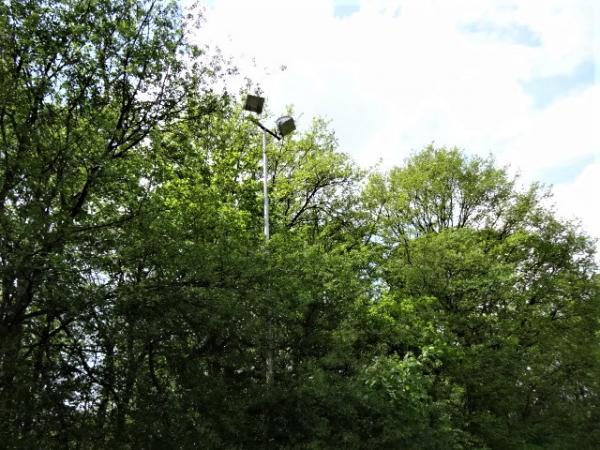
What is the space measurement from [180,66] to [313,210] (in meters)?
11.5

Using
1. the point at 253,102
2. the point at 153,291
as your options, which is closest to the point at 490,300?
the point at 253,102

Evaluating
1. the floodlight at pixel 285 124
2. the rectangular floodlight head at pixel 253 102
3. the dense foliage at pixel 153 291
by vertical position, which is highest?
the floodlight at pixel 285 124

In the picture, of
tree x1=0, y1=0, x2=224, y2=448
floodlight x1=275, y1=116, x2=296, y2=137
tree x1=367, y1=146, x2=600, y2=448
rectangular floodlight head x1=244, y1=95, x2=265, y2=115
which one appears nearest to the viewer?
tree x1=0, y1=0, x2=224, y2=448

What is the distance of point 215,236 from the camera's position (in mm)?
11484

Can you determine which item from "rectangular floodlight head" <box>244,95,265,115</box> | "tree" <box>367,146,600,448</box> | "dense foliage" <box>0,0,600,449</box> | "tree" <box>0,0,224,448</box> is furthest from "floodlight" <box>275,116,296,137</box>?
"tree" <box>367,146,600,448</box>

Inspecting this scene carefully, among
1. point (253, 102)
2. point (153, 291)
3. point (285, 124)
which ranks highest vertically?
point (285, 124)

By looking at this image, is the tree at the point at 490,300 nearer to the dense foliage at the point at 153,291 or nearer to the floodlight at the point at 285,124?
the dense foliage at the point at 153,291

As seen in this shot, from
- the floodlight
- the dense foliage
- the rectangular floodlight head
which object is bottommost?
the dense foliage

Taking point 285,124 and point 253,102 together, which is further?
point 285,124

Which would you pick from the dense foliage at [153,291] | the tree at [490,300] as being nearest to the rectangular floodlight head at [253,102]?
the dense foliage at [153,291]

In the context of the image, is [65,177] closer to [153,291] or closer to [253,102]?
[153,291]

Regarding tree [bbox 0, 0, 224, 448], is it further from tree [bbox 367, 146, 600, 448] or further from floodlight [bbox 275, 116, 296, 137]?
tree [bbox 367, 146, 600, 448]

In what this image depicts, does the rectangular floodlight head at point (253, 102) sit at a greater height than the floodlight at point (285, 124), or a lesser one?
lesser

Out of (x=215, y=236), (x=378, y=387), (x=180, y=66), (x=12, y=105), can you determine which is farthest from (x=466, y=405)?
(x=12, y=105)
